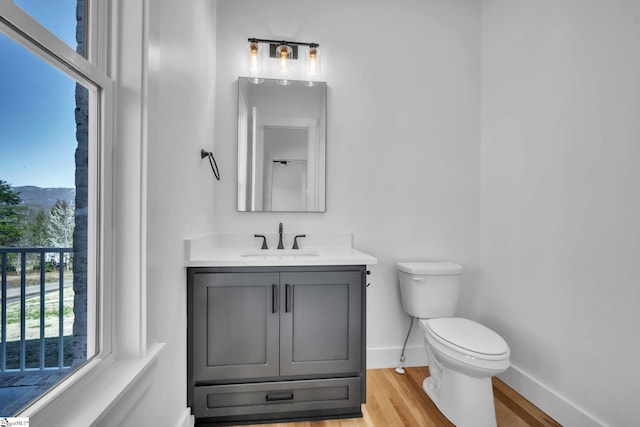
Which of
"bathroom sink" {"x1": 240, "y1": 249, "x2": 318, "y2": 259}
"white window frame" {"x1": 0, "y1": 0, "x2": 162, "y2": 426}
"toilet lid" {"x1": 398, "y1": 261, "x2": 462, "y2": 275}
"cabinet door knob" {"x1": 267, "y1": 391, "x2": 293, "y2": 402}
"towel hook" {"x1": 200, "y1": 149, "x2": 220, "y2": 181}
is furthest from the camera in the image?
"toilet lid" {"x1": 398, "y1": 261, "x2": 462, "y2": 275}

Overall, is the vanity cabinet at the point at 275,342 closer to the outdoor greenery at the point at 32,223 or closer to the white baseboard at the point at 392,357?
the white baseboard at the point at 392,357

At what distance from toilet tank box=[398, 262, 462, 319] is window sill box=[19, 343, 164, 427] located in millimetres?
1616

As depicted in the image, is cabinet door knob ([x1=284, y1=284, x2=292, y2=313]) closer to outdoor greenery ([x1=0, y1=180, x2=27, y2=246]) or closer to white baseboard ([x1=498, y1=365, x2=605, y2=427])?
outdoor greenery ([x1=0, y1=180, x2=27, y2=246])

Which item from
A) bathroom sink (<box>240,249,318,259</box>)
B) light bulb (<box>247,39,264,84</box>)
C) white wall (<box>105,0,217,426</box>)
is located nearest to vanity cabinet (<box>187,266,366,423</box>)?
white wall (<box>105,0,217,426</box>)

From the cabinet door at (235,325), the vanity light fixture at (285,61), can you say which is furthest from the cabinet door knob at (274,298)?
the vanity light fixture at (285,61)

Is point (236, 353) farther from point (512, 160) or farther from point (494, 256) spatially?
point (512, 160)

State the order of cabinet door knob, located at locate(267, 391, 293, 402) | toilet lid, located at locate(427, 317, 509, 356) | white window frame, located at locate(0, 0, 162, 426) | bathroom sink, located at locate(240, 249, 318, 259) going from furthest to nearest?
bathroom sink, located at locate(240, 249, 318, 259)
cabinet door knob, located at locate(267, 391, 293, 402)
toilet lid, located at locate(427, 317, 509, 356)
white window frame, located at locate(0, 0, 162, 426)

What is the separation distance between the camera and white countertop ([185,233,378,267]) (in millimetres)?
1540

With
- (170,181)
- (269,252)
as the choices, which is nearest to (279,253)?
(269,252)

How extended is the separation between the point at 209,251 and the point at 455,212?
6.07ft

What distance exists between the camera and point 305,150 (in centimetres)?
221

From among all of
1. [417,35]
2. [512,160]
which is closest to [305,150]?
[417,35]

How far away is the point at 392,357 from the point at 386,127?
1.75 metres

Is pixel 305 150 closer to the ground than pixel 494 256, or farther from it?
farther from it
